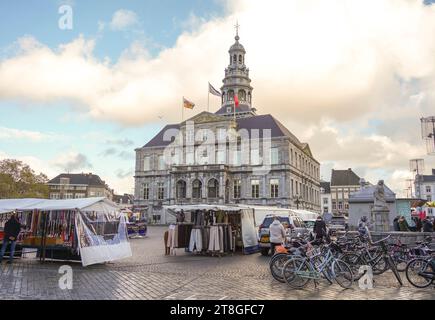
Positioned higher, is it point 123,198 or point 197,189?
point 123,198

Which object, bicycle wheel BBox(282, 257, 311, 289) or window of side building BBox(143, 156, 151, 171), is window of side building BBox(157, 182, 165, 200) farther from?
bicycle wheel BBox(282, 257, 311, 289)

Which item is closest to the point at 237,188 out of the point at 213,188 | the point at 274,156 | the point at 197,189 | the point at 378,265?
the point at 213,188

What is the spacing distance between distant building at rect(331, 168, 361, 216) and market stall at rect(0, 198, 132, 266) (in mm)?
92279

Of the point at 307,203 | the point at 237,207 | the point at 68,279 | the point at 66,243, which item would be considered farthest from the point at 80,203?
the point at 307,203

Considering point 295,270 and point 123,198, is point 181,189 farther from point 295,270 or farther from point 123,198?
point 123,198

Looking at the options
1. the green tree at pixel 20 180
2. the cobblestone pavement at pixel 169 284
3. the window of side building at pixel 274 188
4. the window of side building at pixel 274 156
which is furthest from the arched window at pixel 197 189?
the cobblestone pavement at pixel 169 284

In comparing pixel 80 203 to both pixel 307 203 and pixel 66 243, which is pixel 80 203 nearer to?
pixel 66 243

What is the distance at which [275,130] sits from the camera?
6116 centimetres

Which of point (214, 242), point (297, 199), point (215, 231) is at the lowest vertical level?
point (214, 242)

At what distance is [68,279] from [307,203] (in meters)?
62.0

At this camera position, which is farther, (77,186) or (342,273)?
(77,186)

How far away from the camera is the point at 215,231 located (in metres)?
16.9

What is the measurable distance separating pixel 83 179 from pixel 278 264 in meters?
107

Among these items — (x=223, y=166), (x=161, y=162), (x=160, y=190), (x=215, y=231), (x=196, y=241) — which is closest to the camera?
(x=215, y=231)
